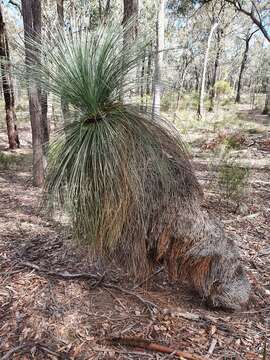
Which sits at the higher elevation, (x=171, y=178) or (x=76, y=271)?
(x=171, y=178)

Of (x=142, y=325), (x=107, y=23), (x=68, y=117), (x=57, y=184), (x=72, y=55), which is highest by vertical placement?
(x=107, y=23)

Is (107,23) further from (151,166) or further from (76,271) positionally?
(76,271)

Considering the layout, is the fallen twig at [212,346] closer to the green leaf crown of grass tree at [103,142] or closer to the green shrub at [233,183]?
the green leaf crown of grass tree at [103,142]

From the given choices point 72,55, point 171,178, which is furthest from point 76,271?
point 72,55

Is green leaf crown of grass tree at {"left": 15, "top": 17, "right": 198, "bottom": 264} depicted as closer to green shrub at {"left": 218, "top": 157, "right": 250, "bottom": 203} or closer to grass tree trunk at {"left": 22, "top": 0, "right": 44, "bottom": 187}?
grass tree trunk at {"left": 22, "top": 0, "right": 44, "bottom": 187}

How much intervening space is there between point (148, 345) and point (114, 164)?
91 centimetres

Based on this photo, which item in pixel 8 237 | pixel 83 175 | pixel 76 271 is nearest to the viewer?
pixel 83 175

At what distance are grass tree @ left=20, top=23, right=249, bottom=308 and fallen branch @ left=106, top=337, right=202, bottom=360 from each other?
1.14 feet

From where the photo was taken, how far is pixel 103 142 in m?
1.44

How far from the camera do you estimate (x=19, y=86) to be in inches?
64.5

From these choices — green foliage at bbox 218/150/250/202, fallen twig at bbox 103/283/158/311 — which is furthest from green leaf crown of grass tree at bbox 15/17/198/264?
green foliage at bbox 218/150/250/202

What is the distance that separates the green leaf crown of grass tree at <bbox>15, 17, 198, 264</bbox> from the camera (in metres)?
1.46

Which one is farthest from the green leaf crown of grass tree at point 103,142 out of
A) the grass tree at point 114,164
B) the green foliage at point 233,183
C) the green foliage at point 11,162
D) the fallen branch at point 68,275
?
the green foliage at point 11,162

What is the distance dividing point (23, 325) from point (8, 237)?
48.0 inches
